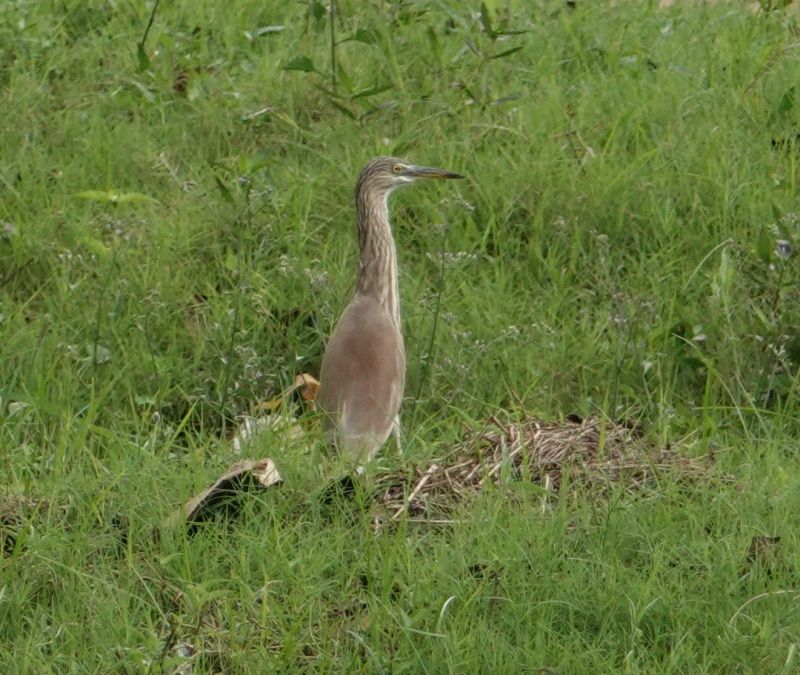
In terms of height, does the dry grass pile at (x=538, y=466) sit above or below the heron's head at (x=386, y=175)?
below

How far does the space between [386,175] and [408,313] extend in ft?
1.75

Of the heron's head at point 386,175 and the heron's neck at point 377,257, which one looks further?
the heron's head at point 386,175

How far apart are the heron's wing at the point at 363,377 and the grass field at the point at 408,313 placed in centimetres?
12

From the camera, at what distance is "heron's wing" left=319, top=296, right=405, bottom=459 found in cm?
592

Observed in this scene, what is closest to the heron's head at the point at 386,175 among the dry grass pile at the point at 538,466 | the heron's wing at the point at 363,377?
the heron's wing at the point at 363,377

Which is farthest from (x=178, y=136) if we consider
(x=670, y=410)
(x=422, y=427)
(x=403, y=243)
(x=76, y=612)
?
(x=76, y=612)

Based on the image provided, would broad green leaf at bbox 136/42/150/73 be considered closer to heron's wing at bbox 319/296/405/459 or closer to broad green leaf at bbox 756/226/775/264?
heron's wing at bbox 319/296/405/459

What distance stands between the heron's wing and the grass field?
0.12 metres

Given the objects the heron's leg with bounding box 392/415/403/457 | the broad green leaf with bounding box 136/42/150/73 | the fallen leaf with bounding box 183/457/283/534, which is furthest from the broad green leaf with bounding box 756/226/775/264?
the broad green leaf with bounding box 136/42/150/73

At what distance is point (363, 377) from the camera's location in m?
6.09

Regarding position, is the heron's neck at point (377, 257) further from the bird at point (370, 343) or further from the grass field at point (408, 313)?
the grass field at point (408, 313)

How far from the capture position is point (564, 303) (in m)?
6.96

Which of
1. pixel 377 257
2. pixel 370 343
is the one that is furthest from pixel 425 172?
pixel 370 343

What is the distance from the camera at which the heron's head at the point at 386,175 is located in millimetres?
6848
